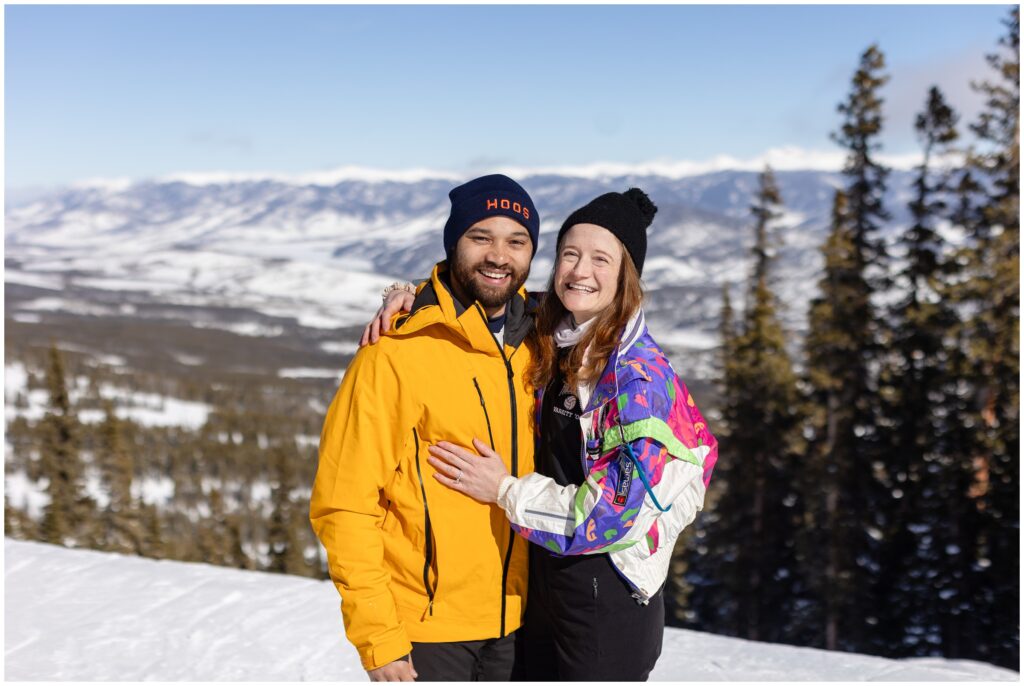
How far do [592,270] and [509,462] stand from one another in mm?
888

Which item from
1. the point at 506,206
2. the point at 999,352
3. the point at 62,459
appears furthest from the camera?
the point at 62,459

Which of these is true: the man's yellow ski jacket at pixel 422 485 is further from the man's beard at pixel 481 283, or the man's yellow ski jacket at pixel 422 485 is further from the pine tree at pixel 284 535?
the pine tree at pixel 284 535

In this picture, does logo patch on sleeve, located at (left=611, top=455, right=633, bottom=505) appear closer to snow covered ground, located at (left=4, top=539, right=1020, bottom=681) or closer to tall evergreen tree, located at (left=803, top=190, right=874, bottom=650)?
snow covered ground, located at (left=4, top=539, right=1020, bottom=681)

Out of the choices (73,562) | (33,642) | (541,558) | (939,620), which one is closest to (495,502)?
(541,558)

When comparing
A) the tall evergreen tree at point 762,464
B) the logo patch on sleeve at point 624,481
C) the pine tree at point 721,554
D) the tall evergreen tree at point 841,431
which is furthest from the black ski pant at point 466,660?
the pine tree at point 721,554

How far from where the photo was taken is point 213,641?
643 cm

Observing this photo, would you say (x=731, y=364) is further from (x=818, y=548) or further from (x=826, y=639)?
(x=826, y=639)

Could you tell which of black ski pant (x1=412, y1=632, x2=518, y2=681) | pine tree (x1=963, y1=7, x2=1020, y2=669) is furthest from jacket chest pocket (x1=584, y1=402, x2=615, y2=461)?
pine tree (x1=963, y1=7, x2=1020, y2=669)

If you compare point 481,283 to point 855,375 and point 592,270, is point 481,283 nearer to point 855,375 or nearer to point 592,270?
point 592,270

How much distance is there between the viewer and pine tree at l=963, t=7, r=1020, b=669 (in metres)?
13.9

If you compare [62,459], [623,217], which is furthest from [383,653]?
[62,459]

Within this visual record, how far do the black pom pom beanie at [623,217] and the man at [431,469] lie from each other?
0.27 meters

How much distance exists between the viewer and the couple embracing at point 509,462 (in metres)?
2.89

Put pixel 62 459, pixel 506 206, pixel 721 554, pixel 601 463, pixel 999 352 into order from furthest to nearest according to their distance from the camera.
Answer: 1. pixel 62 459
2. pixel 721 554
3. pixel 999 352
4. pixel 506 206
5. pixel 601 463
